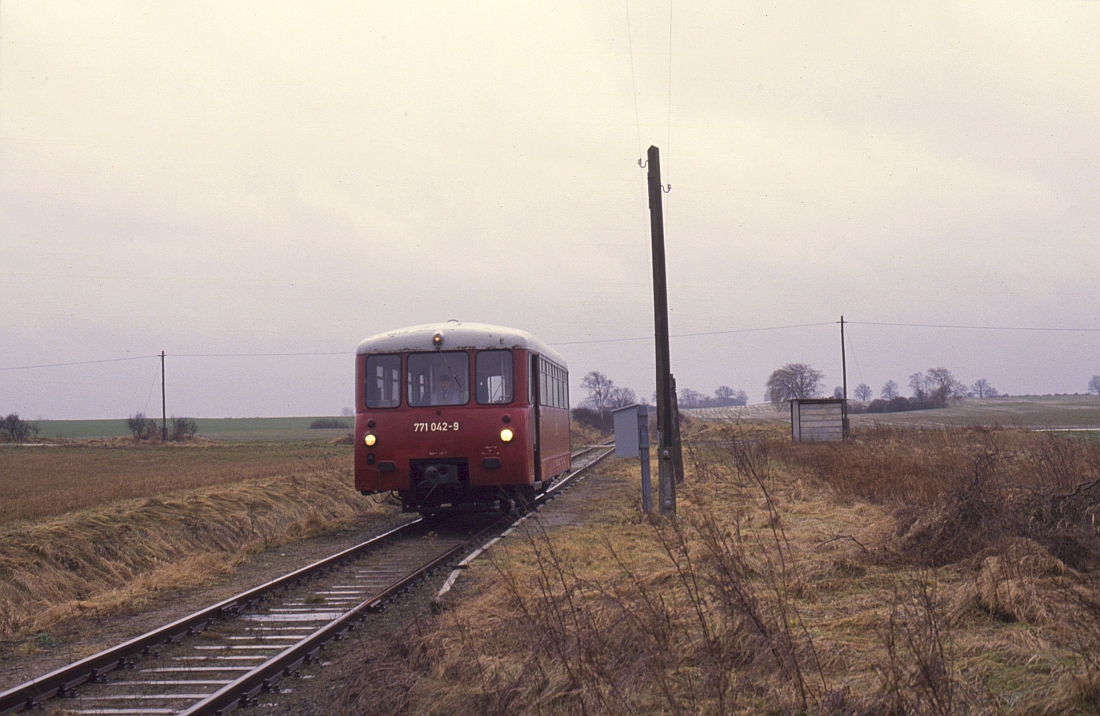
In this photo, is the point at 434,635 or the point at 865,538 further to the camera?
the point at 865,538

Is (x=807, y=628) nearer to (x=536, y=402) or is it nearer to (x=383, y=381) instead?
(x=536, y=402)

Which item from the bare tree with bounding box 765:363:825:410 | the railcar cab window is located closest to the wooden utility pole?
the railcar cab window

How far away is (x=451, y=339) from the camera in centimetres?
1423

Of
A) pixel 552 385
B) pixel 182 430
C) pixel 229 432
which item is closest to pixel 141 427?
pixel 182 430

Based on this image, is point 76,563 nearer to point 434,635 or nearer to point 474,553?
point 474,553

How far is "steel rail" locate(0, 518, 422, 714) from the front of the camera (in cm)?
575

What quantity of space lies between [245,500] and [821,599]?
11.9 meters

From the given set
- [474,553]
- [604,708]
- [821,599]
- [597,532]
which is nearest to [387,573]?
[474,553]

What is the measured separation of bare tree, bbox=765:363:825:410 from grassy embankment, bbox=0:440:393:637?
3607 inches

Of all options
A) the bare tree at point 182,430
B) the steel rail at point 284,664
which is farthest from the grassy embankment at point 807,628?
the bare tree at point 182,430

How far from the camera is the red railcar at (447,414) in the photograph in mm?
13789

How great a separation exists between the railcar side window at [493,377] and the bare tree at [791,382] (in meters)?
96.3

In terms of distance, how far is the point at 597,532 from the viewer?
12.8 m

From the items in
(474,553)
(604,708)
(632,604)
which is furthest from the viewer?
(474,553)
